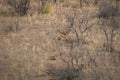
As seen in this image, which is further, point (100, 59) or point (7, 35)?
point (7, 35)

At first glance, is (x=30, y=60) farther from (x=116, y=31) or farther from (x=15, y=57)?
(x=116, y=31)

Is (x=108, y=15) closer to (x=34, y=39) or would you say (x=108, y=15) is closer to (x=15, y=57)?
(x=34, y=39)

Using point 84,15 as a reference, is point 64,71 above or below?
below

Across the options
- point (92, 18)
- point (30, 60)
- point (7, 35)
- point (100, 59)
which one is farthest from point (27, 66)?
point (92, 18)

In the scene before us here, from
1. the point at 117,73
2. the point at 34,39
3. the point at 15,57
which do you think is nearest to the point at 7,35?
the point at 34,39

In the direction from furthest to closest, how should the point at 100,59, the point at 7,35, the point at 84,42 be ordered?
the point at 7,35 → the point at 84,42 → the point at 100,59

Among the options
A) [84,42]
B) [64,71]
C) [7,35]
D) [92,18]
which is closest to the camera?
[64,71]
